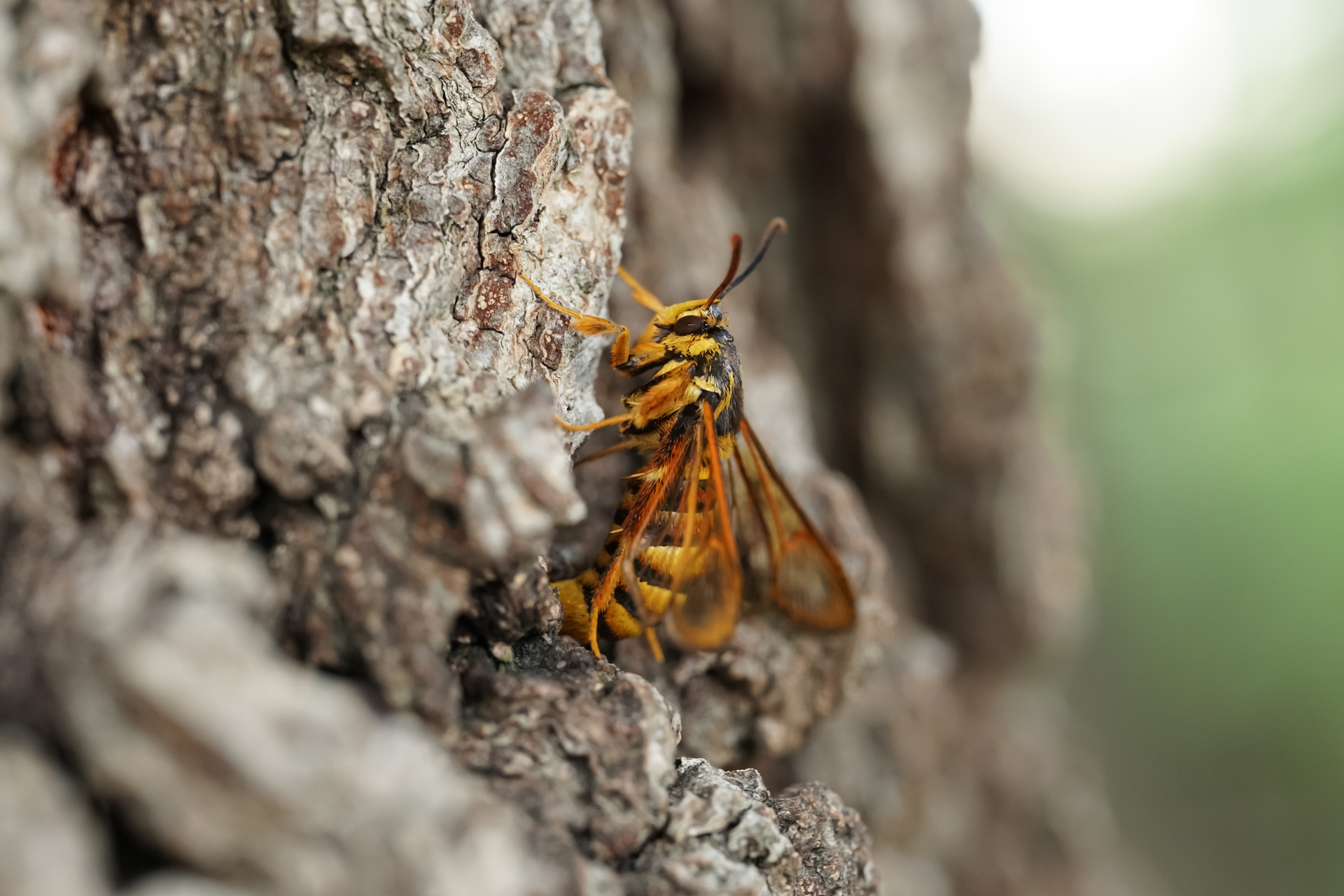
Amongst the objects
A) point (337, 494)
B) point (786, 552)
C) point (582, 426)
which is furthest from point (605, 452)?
point (337, 494)

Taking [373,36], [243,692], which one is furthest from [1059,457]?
[243,692]

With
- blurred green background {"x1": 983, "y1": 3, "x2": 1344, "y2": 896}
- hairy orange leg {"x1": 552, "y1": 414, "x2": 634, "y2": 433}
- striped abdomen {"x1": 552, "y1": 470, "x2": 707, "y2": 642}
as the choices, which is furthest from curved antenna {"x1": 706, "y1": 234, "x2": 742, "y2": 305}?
blurred green background {"x1": 983, "y1": 3, "x2": 1344, "y2": 896}

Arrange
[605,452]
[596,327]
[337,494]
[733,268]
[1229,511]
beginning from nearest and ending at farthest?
1. [337,494]
2. [596,327]
3. [733,268]
4. [605,452]
5. [1229,511]

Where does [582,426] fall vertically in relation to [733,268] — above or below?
below

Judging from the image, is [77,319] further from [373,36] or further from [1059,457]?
[1059,457]

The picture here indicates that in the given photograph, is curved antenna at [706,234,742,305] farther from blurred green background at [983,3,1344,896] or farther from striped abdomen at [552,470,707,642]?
blurred green background at [983,3,1344,896]

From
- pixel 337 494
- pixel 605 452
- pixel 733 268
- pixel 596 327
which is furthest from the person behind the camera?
pixel 605 452

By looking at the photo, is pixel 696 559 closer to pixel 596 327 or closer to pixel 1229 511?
pixel 596 327

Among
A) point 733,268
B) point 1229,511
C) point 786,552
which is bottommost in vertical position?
point 786,552
